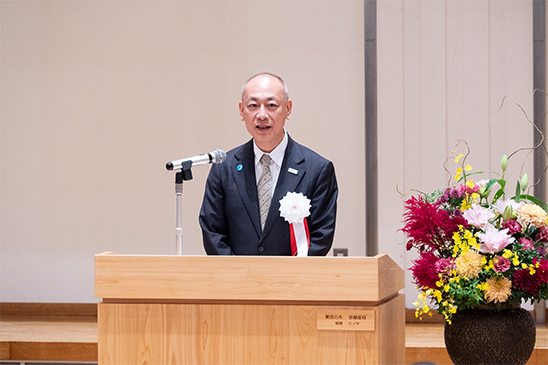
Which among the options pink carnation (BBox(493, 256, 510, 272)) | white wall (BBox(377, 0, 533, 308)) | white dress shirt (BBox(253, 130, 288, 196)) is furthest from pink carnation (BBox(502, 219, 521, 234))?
white wall (BBox(377, 0, 533, 308))

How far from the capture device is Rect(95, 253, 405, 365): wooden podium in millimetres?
1497

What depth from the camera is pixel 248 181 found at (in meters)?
2.24

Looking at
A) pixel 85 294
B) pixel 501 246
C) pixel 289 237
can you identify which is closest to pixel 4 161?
pixel 85 294

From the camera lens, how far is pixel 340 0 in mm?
4176

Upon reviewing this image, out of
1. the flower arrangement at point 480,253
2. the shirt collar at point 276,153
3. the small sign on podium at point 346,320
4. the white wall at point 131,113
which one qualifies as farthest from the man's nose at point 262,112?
the white wall at point 131,113

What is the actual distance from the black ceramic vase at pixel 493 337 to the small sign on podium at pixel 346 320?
1.72 ft

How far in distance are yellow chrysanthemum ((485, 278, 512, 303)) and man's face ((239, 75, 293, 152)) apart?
3.19ft

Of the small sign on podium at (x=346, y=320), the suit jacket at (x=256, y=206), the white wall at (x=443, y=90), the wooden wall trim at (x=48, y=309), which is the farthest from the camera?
the wooden wall trim at (x=48, y=309)

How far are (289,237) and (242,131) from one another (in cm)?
219

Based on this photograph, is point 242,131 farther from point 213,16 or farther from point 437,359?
point 437,359

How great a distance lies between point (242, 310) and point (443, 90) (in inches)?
117

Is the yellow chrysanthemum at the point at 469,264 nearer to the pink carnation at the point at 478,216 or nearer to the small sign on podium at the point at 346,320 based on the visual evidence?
the pink carnation at the point at 478,216

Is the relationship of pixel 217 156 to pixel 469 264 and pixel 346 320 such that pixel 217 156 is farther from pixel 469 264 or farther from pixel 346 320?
pixel 469 264

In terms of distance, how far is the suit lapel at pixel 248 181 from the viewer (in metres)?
2.18
